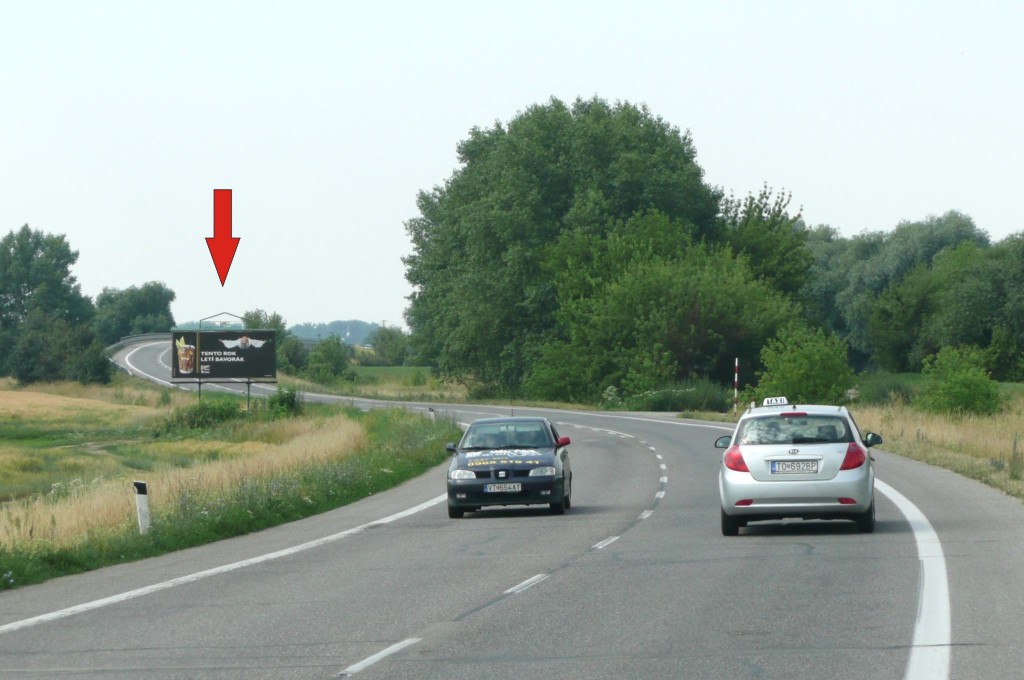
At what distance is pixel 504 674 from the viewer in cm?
833

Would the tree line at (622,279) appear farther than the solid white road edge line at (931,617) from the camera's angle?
Yes

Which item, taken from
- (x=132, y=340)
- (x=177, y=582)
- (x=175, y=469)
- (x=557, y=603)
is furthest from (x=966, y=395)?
(x=132, y=340)

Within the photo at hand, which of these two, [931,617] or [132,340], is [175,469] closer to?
[931,617]

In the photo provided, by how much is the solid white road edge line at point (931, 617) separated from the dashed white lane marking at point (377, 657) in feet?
10.3

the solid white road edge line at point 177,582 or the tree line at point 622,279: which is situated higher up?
the tree line at point 622,279

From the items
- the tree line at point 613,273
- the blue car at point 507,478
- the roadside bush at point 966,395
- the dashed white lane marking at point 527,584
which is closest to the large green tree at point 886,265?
the tree line at point 613,273

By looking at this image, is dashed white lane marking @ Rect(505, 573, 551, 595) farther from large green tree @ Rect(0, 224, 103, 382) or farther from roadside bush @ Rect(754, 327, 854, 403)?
large green tree @ Rect(0, 224, 103, 382)

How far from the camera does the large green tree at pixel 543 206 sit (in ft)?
267

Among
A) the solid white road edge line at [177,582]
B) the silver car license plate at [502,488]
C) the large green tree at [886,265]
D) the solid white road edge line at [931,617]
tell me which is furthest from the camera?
the large green tree at [886,265]

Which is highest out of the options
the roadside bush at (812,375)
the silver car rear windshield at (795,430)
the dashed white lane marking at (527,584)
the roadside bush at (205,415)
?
the roadside bush at (812,375)

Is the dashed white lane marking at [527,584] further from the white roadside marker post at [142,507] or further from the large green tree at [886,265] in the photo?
the large green tree at [886,265]

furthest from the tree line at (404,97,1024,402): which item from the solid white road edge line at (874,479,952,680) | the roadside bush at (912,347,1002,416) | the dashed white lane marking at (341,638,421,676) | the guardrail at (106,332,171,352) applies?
the guardrail at (106,332,171,352)

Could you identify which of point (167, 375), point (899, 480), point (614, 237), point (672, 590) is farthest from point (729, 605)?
point (167, 375)

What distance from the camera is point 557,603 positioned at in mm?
11516
